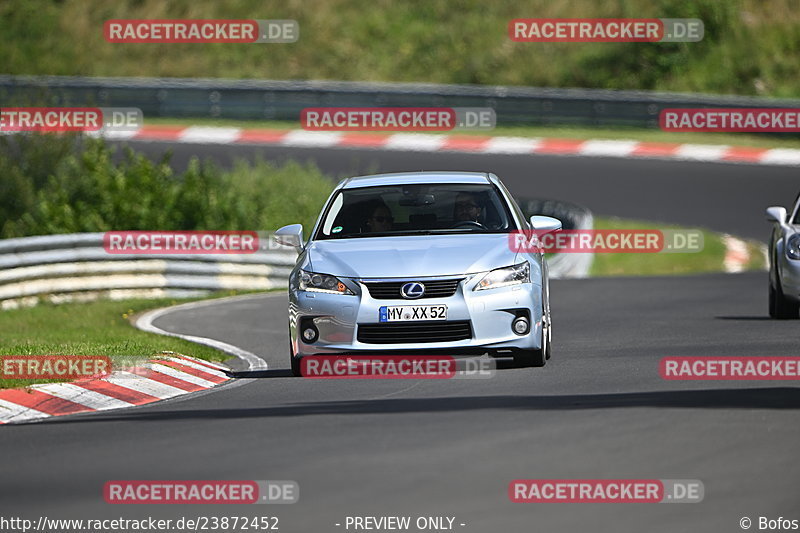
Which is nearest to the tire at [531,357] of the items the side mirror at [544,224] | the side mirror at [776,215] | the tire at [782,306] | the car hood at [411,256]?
the car hood at [411,256]

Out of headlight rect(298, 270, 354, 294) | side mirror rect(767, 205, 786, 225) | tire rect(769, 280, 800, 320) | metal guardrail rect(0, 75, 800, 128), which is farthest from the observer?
metal guardrail rect(0, 75, 800, 128)

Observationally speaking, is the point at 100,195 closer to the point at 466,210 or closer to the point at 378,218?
the point at 378,218

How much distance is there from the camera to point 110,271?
2152 cm

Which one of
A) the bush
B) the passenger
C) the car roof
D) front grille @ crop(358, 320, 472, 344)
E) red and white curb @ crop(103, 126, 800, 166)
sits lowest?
front grille @ crop(358, 320, 472, 344)

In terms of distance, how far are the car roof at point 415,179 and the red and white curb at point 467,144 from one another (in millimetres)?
21103

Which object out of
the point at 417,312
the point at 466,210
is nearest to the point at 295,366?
the point at 417,312

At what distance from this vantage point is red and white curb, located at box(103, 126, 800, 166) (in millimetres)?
34000

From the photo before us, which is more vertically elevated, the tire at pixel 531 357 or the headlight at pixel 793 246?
the headlight at pixel 793 246

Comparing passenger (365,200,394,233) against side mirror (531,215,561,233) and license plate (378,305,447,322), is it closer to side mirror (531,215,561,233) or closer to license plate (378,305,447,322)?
side mirror (531,215,561,233)

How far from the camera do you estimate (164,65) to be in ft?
146

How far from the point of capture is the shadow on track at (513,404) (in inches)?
399

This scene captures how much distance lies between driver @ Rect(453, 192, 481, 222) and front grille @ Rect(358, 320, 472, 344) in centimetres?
143

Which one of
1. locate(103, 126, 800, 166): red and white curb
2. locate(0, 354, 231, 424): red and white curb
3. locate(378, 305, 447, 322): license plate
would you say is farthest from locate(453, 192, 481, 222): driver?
locate(103, 126, 800, 166): red and white curb

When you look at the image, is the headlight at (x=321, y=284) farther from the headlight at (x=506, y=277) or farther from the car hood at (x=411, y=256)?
the headlight at (x=506, y=277)
